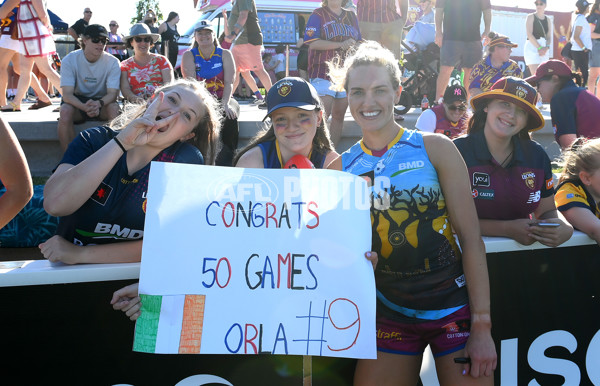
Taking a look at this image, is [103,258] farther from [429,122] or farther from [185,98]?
[429,122]

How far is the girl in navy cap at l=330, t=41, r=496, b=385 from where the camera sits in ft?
7.05

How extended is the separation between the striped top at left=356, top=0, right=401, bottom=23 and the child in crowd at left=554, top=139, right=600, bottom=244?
4448mm

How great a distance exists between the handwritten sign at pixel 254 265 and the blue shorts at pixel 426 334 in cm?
26

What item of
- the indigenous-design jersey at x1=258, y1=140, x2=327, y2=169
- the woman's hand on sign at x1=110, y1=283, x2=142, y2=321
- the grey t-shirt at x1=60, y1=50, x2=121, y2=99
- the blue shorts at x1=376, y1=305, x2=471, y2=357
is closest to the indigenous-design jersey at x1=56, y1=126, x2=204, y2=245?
the woman's hand on sign at x1=110, y1=283, x2=142, y2=321

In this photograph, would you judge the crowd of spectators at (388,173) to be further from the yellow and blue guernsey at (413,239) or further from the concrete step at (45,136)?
the concrete step at (45,136)

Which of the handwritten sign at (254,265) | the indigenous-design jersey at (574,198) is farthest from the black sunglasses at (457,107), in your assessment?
the handwritten sign at (254,265)

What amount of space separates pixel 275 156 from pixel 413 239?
893 millimetres

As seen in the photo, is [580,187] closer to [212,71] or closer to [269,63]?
[212,71]

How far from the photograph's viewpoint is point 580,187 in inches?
114

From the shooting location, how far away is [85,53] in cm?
621

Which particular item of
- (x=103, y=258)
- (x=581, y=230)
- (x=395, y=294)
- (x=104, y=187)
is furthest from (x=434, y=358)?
(x=104, y=187)

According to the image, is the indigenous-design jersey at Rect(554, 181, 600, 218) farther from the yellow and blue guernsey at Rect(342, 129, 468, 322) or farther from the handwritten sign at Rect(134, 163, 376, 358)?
the handwritten sign at Rect(134, 163, 376, 358)

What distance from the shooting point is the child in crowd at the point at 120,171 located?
217cm

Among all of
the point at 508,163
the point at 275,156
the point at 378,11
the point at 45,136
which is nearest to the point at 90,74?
the point at 45,136
